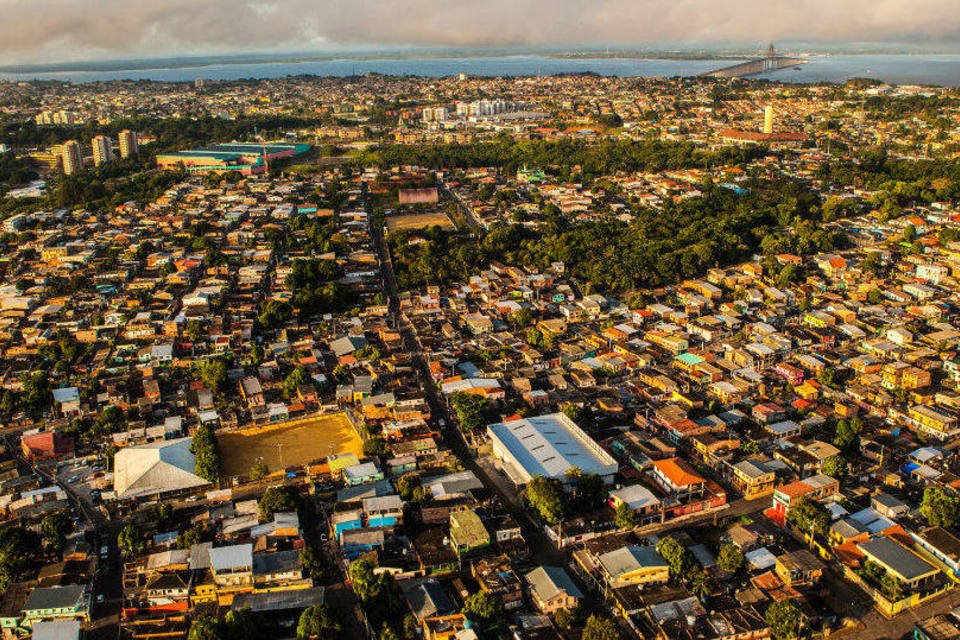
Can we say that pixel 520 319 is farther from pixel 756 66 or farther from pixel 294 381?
pixel 756 66

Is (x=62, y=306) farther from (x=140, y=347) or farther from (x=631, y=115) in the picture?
(x=631, y=115)

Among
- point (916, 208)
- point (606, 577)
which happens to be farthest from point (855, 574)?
point (916, 208)

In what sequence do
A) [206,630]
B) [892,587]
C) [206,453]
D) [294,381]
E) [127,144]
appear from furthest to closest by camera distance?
1. [127,144]
2. [294,381]
3. [206,453]
4. [892,587]
5. [206,630]

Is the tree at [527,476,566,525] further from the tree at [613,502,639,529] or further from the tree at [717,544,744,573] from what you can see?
the tree at [717,544,744,573]

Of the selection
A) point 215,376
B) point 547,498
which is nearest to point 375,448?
point 547,498

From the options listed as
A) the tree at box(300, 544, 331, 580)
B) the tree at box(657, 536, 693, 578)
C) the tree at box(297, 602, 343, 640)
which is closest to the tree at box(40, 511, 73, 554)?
the tree at box(300, 544, 331, 580)
